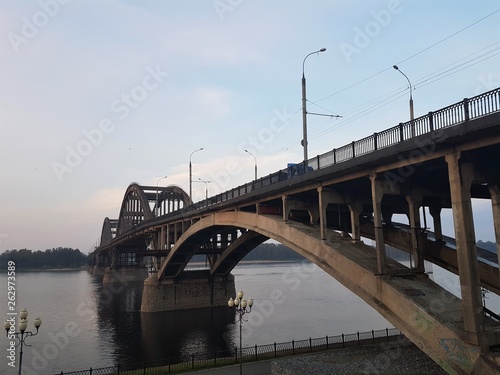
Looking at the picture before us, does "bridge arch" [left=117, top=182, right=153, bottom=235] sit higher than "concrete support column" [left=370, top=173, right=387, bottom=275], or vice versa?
"bridge arch" [left=117, top=182, right=153, bottom=235]

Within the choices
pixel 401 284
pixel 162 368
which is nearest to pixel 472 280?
pixel 401 284

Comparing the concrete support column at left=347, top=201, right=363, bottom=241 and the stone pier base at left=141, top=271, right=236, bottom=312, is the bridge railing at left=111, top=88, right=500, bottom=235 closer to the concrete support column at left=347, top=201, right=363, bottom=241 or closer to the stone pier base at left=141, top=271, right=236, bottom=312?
the concrete support column at left=347, top=201, right=363, bottom=241

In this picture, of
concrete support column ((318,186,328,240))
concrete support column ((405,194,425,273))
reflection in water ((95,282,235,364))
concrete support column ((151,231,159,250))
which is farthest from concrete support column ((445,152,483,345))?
concrete support column ((151,231,159,250))

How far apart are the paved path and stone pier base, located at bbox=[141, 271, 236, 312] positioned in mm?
32592

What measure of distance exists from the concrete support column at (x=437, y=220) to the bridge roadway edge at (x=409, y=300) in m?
2.96

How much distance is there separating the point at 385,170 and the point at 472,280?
18.6ft

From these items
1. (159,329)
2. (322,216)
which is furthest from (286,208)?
(159,329)

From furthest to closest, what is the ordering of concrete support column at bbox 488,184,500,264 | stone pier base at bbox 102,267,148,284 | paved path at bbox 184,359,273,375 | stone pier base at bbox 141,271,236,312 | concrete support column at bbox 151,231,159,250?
stone pier base at bbox 102,267,148,284, concrete support column at bbox 151,231,159,250, stone pier base at bbox 141,271,236,312, paved path at bbox 184,359,273,375, concrete support column at bbox 488,184,500,264

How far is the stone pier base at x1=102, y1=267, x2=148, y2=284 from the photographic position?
109 metres

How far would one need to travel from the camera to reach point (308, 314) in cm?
4991

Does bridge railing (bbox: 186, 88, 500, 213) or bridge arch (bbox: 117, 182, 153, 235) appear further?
bridge arch (bbox: 117, 182, 153, 235)

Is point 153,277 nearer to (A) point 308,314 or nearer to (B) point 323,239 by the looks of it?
(A) point 308,314

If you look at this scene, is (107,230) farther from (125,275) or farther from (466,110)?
(466,110)

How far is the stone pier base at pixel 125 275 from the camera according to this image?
109331mm
